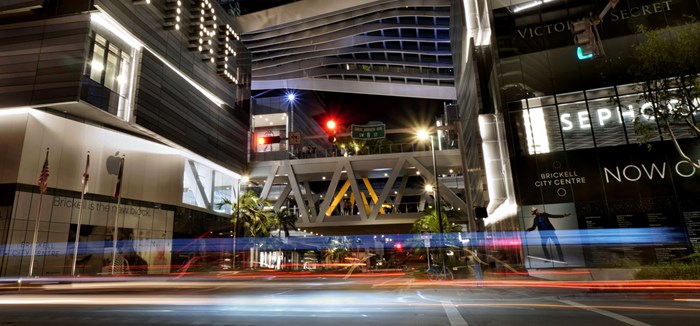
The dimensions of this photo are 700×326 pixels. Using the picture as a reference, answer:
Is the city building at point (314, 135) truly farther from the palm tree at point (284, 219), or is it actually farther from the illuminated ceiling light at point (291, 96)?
the illuminated ceiling light at point (291, 96)

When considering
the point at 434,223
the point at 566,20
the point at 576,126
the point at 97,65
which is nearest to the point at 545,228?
the point at 576,126

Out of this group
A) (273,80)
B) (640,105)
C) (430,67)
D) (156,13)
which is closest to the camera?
(640,105)

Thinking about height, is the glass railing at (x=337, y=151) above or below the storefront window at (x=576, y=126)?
above

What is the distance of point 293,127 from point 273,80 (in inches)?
443

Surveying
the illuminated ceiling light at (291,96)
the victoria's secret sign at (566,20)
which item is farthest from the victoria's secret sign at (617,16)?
the illuminated ceiling light at (291,96)

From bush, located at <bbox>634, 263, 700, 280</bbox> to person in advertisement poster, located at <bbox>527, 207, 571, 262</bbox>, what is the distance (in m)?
4.47

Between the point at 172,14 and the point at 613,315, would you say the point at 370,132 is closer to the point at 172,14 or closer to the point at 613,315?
the point at 613,315

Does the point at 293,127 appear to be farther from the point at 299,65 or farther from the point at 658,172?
the point at 658,172

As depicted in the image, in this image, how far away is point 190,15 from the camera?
38469 millimetres

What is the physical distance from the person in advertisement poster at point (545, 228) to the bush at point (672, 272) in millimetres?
4468

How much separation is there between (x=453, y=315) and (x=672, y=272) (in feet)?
30.7

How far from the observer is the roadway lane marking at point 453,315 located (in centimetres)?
692

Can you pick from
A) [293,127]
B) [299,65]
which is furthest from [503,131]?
[293,127]

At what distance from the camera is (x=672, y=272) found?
12688 millimetres
